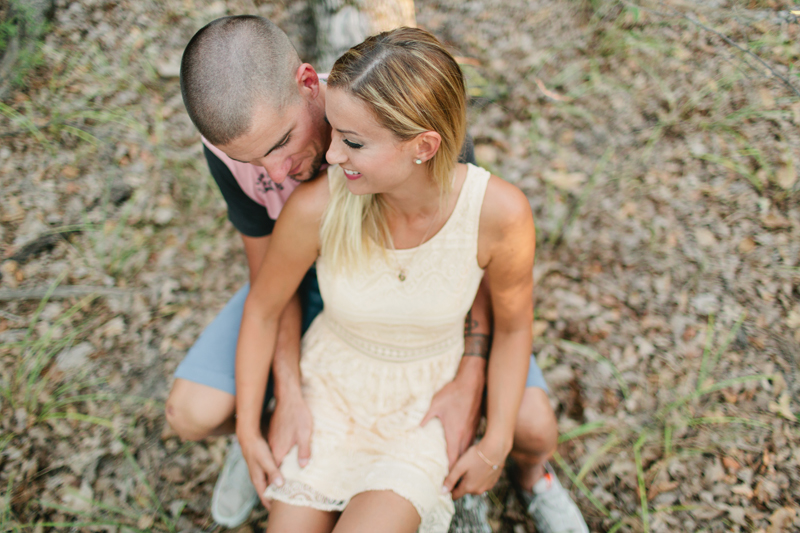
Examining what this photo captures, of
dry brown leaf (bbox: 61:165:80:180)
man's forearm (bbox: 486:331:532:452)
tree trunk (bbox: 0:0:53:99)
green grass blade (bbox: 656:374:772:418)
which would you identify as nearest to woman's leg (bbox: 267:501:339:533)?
man's forearm (bbox: 486:331:532:452)

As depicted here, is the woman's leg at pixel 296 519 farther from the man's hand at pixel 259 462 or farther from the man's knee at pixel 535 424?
the man's knee at pixel 535 424

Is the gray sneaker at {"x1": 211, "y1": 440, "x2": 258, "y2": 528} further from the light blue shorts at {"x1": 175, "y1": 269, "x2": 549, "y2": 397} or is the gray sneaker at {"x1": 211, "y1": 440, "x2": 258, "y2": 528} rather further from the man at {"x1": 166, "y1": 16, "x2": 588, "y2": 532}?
the light blue shorts at {"x1": 175, "y1": 269, "x2": 549, "y2": 397}

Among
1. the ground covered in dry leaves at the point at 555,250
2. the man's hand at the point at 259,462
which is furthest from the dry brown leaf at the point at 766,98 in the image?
the man's hand at the point at 259,462

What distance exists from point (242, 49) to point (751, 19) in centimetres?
370

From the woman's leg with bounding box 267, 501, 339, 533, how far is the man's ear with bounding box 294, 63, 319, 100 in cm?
156

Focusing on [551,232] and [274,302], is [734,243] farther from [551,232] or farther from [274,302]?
[274,302]

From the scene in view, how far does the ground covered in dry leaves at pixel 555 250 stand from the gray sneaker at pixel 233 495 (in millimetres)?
201

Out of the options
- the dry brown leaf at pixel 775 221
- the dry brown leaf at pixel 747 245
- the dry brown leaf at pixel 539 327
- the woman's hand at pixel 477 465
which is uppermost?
the dry brown leaf at pixel 775 221

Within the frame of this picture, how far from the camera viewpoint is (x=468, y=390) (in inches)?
79.0

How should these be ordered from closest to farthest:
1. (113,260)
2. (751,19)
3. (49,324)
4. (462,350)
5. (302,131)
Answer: (302,131)
(462,350)
(49,324)
(113,260)
(751,19)

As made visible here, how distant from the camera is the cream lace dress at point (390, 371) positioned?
176 cm

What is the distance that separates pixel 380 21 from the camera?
109 inches

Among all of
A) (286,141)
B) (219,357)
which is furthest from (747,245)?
(219,357)

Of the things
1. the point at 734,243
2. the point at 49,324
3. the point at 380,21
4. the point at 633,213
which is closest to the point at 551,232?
the point at 633,213
